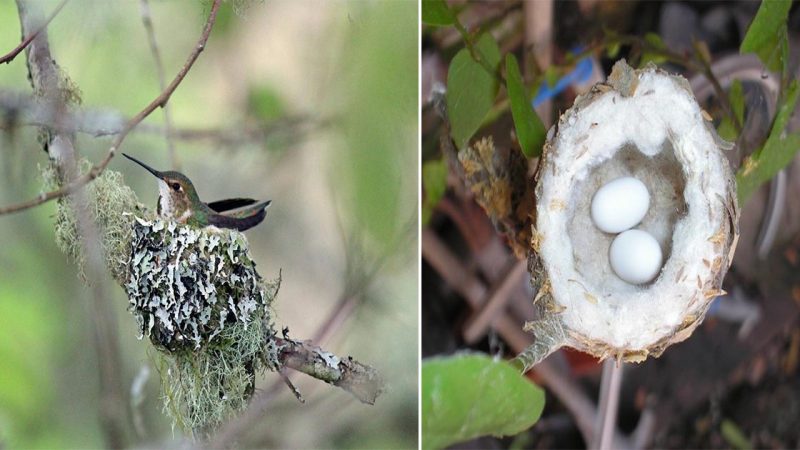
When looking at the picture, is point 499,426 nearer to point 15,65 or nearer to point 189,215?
point 189,215

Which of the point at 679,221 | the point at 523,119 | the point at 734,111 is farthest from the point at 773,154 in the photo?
the point at 523,119

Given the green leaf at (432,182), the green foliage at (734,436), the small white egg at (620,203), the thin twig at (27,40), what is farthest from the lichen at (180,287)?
the green foliage at (734,436)

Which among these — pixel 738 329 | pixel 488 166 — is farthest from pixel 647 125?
pixel 738 329

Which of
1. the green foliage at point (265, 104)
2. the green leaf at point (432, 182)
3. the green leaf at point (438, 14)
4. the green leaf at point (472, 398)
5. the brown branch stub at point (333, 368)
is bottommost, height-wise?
the green leaf at point (472, 398)

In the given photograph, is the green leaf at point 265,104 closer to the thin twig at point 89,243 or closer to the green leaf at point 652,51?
the thin twig at point 89,243

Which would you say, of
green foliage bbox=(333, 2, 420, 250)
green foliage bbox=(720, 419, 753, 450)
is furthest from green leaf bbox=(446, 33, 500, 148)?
green foliage bbox=(720, 419, 753, 450)

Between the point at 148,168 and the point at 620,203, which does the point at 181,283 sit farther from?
the point at 620,203
